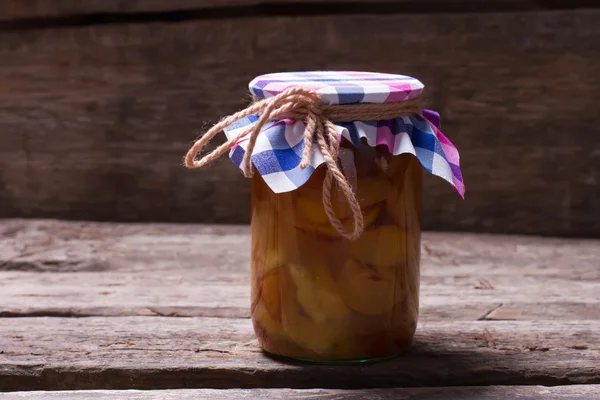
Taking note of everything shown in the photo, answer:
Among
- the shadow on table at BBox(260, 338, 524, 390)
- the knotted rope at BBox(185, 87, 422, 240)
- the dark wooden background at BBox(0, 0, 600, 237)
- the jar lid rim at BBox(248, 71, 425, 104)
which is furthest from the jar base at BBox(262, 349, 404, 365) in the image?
the dark wooden background at BBox(0, 0, 600, 237)

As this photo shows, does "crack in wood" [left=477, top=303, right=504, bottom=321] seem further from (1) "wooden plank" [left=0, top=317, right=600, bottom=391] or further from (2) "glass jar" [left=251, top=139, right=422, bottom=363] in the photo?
(2) "glass jar" [left=251, top=139, right=422, bottom=363]

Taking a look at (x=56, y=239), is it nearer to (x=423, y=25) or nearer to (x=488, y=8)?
(x=423, y=25)

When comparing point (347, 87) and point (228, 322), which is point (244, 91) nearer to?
point (228, 322)

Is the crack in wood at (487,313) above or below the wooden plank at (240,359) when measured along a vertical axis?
above

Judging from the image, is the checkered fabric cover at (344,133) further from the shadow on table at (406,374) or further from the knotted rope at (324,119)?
the shadow on table at (406,374)

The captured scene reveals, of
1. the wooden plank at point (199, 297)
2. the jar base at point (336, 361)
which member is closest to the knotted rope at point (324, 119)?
the jar base at point (336, 361)

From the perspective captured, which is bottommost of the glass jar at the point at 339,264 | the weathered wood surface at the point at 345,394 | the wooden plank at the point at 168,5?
the weathered wood surface at the point at 345,394
